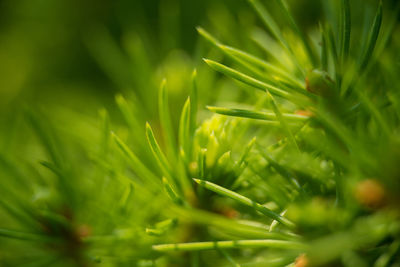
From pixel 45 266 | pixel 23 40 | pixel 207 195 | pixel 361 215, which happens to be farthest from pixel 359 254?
pixel 23 40

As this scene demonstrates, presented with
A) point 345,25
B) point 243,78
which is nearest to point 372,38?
point 345,25

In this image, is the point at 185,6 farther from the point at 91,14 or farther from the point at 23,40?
the point at 23,40

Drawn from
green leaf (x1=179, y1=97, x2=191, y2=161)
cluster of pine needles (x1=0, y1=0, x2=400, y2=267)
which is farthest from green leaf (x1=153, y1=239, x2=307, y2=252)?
green leaf (x1=179, y1=97, x2=191, y2=161)

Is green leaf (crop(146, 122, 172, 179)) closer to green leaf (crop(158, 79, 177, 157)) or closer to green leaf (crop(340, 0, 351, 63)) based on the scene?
green leaf (crop(158, 79, 177, 157))


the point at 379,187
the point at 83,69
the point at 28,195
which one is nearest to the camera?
the point at 379,187

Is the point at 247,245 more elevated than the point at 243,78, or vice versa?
the point at 243,78

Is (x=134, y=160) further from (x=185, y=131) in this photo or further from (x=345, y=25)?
(x=345, y=25)
